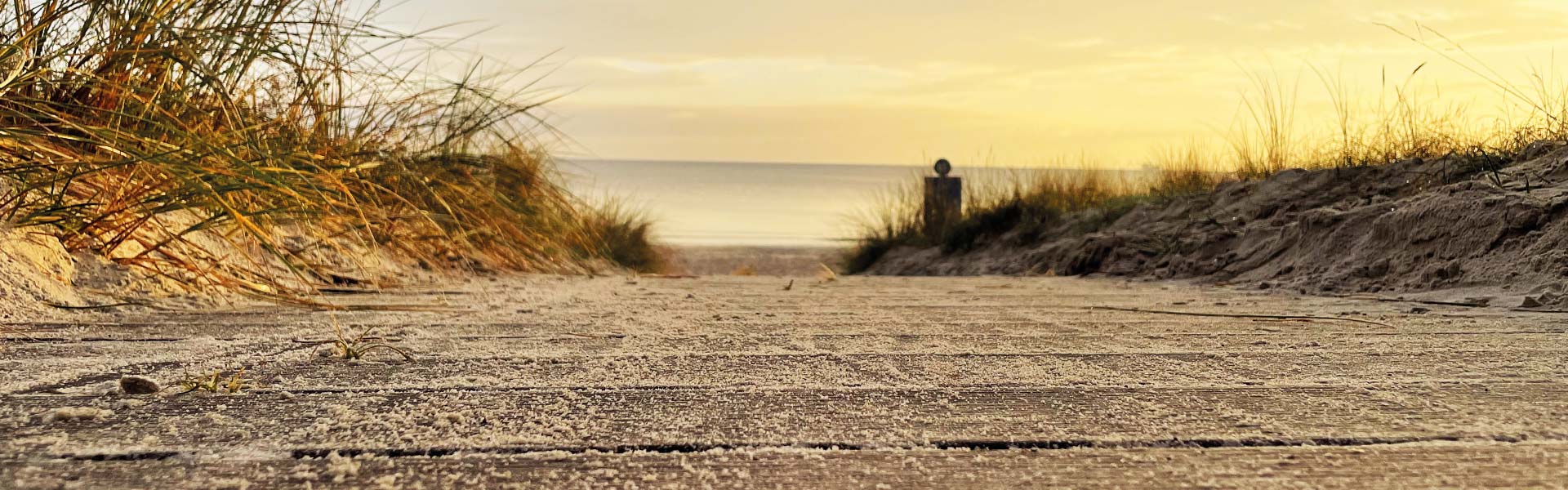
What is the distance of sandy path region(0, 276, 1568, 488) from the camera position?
2.81 feet

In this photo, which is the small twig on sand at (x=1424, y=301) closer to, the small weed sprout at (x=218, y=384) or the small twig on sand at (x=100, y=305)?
the small weed sprout at (x=218, y=384)

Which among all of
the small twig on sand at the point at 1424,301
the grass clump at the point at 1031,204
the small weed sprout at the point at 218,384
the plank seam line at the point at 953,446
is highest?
the grass clump at the point at 1031,204

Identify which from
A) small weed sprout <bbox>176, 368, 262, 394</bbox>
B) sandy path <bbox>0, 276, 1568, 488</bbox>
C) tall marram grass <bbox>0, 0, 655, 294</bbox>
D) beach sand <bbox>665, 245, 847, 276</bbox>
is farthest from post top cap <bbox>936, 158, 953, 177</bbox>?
small weed sprout <bbox>176, 368, 262, 394</bbox>

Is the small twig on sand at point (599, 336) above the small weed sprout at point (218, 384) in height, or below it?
above

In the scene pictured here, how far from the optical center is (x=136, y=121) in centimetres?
213

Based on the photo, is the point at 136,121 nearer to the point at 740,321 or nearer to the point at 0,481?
the point at 740,321

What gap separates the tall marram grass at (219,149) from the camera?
190 cm

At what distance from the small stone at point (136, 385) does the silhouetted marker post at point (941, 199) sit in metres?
6.45

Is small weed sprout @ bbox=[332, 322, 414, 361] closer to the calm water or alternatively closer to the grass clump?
the calm water

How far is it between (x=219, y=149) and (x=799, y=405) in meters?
1.29

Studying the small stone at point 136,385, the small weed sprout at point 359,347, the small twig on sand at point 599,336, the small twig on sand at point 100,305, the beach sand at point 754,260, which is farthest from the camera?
the beach sand at point 754,260

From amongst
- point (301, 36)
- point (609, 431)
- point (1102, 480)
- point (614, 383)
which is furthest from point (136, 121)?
point (1102, 480)

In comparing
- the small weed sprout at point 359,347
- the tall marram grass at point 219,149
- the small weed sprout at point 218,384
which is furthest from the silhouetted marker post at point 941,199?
the small weed sprout at point 218,384

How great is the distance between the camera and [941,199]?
750 centimetres
